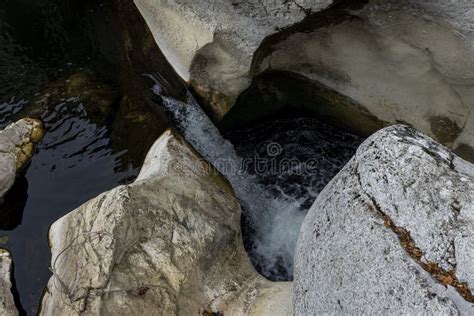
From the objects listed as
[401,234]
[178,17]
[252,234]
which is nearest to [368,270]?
[401,234]

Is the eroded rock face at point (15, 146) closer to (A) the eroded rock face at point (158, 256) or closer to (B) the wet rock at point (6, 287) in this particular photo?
(B) the wet rock at point (6, 287)

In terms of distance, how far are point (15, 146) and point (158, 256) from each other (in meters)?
2.59

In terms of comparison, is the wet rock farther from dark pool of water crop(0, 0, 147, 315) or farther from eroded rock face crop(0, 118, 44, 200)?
eroded rock face crop(0, 118, 44, 200)

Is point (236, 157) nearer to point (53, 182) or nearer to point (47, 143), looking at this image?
point (53, 182)

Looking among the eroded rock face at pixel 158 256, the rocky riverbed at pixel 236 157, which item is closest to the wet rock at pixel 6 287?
the rocky riverbed at pixel 236 157

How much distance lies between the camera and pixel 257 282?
15.5 feet

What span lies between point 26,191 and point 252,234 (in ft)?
8.47

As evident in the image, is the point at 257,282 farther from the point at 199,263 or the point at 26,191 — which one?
the point at 26,191

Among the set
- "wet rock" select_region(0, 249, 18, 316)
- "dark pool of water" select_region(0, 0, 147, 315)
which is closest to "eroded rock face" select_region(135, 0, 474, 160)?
"dark pool of water" select_region(0, 0, 147, 315)

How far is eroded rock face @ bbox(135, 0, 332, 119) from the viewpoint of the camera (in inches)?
207

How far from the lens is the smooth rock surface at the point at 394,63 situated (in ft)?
17.2

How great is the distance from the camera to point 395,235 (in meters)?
2.96

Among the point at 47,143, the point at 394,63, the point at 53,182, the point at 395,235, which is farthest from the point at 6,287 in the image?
the point at 394,63

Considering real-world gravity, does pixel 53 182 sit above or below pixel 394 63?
above
